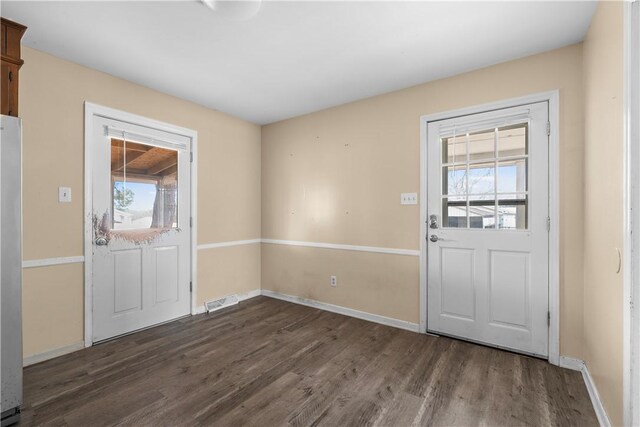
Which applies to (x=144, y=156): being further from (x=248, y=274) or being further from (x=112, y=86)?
Result: (x=248, y=274)

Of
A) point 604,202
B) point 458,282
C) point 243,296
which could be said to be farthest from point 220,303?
point 604,202

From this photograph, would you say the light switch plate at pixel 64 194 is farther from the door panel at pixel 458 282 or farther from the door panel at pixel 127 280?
the door panel at pixel 458 282

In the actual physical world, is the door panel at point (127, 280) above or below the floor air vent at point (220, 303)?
above

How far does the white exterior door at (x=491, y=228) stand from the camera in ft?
7.89

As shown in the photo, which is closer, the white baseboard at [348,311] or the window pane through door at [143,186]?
the window pane through door at [143,186]

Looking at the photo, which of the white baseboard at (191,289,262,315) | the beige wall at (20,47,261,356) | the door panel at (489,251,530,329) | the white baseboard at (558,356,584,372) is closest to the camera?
the white baseboard at (558,356,584,372)

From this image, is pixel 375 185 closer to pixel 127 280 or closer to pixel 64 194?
pixel 127 280

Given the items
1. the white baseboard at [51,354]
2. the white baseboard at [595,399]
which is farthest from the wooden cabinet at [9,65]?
the white baseboard at [595,399]

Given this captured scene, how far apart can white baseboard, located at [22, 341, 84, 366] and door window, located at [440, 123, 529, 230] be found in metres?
3.55

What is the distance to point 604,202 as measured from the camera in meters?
1.69

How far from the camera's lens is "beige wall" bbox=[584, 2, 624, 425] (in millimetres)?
1454

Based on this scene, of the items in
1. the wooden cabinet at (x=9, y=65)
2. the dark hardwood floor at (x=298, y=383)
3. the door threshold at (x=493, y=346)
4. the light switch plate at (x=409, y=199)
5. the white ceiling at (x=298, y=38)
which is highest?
the white ceiling at (x=298, y=38)

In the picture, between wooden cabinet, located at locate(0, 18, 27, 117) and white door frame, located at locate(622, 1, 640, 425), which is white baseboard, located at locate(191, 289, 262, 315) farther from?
white door frame, located at locate(622, 1, 640, 425)

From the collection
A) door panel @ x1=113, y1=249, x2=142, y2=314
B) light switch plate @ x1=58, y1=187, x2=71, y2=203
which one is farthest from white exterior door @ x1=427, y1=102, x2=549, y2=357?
light switch plate @ x1=58, y1=187, x2=71, y2=203
